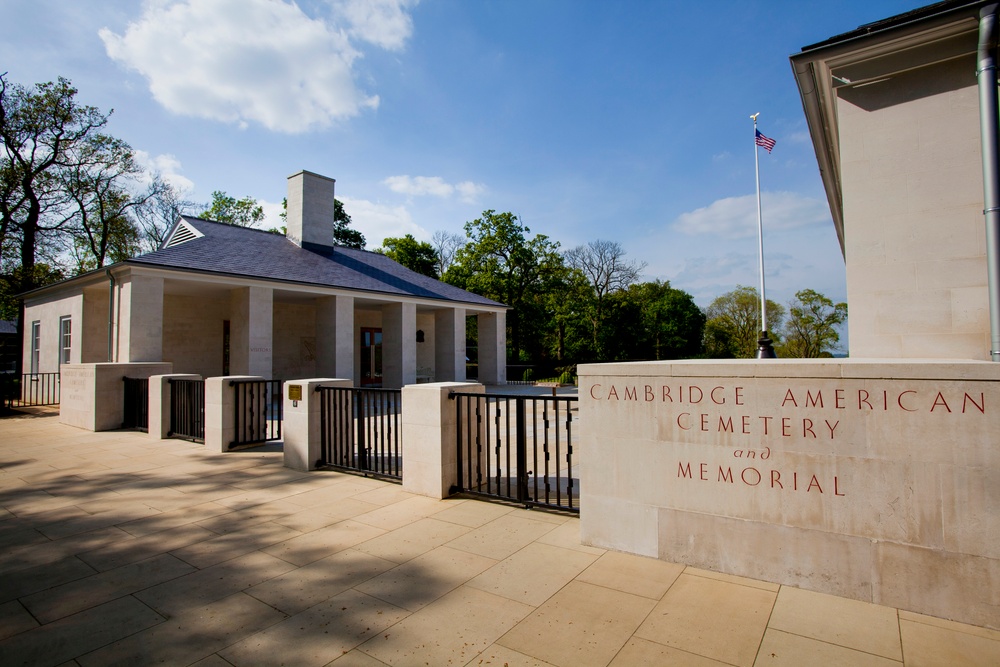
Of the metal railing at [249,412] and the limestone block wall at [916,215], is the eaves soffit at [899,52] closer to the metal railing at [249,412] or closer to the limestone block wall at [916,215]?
the limestone block wall at [916,215]

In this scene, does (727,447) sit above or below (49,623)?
above

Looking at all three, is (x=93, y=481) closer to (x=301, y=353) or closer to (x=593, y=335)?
(x=301, y=353)

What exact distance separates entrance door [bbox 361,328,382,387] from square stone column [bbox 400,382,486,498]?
1924cm

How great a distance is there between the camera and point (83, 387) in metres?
11.7

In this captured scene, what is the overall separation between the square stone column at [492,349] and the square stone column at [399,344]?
5.31 meters

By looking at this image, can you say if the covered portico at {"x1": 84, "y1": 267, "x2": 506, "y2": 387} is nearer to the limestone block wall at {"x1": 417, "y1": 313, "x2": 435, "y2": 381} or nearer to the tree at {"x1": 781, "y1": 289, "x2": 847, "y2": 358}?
the limestone block wall at {"x1": 417, "y1": 313, "x2": 435, "y2": 381}

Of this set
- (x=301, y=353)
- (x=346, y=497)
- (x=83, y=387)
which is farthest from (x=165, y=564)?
(x=301, y=353)

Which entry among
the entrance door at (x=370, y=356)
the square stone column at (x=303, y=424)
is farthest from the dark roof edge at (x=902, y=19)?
the entrance door at (x=370, y=356)

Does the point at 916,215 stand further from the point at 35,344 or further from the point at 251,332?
the point at 35,344

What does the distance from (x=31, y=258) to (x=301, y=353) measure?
53.3ft

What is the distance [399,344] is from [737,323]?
34439 millimetres

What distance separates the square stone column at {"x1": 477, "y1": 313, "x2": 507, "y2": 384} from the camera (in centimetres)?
2592

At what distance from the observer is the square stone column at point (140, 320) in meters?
13.5

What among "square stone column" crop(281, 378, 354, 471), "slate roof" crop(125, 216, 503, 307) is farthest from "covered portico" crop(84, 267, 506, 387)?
"square stone column" crop(281, 378, 354, 471)
